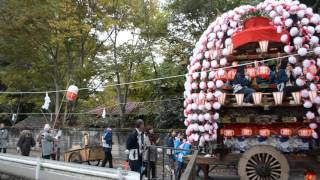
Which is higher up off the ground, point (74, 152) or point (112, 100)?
point (112, 100)

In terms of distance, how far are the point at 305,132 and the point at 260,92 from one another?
1.49 metres

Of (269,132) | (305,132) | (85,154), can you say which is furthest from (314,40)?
(85,154)

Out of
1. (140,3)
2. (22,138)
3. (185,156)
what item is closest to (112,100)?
(140,3)

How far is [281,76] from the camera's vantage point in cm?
1186

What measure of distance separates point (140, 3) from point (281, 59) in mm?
15713

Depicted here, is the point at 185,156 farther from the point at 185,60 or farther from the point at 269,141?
the point at 185,60

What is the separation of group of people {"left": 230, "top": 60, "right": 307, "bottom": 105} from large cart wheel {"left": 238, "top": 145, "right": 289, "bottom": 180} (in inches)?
50.5

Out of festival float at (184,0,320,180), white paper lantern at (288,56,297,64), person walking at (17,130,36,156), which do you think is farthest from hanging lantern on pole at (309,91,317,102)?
person walking at (17,130,36,156)

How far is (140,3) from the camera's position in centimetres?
2662

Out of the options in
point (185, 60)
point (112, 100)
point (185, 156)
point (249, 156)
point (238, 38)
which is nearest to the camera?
point (249, 156)

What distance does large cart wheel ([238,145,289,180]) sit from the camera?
11.2 m

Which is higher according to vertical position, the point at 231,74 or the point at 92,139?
the point at 231,74

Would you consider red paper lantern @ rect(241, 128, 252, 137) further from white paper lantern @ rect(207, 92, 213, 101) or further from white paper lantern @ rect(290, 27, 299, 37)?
white paper lantern @ rect(290, 27, 299, 37)

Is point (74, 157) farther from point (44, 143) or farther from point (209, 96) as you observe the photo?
point (209, 96)
